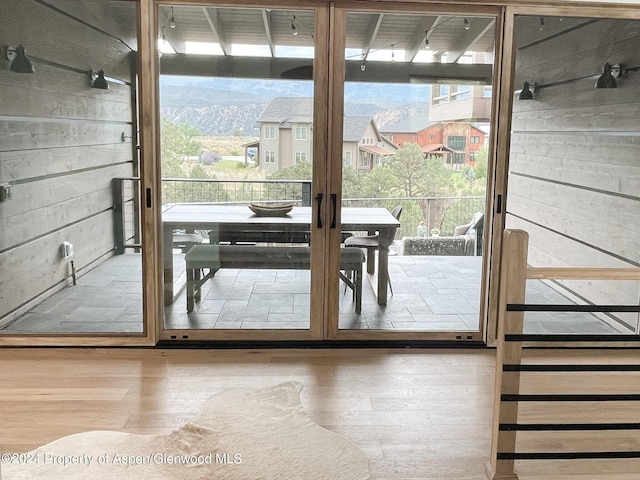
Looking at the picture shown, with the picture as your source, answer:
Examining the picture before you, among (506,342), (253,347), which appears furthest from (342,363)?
(506,342)

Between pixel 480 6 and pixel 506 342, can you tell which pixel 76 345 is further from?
pixel 480 6

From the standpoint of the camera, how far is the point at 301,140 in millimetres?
3701

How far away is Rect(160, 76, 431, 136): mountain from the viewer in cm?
361

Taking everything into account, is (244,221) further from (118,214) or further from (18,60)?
(18,60)

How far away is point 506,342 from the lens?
7.38 ft

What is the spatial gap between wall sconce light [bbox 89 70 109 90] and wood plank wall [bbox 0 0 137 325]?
1.0 inches

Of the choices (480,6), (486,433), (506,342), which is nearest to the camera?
(506,342)

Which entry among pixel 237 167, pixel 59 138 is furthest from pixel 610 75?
pixel 59 138

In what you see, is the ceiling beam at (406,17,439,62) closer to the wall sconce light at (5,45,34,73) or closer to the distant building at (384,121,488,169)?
the distant building at (384,121,488,169)

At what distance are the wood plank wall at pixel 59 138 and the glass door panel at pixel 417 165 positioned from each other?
1.38 m

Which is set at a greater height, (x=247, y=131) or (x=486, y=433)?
(x=247, y=131)

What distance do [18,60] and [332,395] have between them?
2612 mm

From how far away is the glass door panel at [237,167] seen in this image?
11.7ft

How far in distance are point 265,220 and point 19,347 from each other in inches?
67.3
